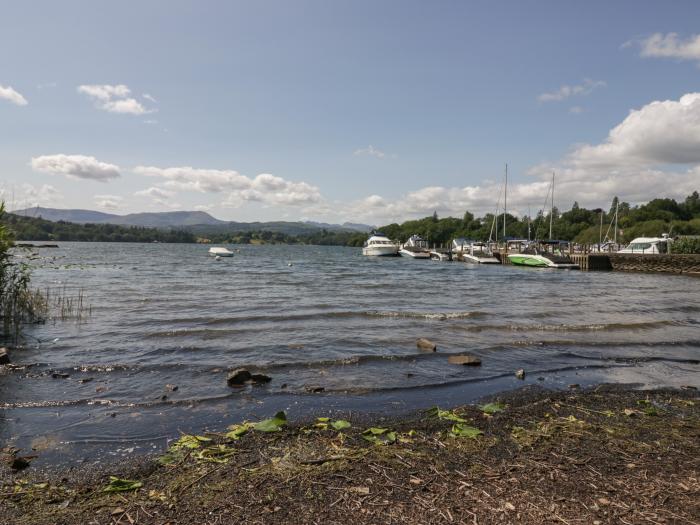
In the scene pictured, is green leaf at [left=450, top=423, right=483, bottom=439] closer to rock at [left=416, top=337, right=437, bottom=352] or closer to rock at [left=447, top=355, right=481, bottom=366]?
rock at [left=447, top=355, right=481, bottom=366]

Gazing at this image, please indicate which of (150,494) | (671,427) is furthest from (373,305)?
(150,494)

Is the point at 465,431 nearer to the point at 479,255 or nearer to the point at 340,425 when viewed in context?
the point at 340,425

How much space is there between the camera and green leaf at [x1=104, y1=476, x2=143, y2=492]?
17.8ft

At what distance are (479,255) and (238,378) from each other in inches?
3167

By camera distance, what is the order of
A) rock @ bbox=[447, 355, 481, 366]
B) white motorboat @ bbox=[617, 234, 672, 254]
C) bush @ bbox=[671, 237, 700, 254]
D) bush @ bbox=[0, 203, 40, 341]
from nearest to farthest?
1. rock @ bbox=[447, 355, 481, 366]
2. bush @ bbox=[0, 203, 40, 341]
3. bush @ bbox=[671, 237, 700, 254]
4. white motorboat @ bbox=[617, 234, 672, 254]

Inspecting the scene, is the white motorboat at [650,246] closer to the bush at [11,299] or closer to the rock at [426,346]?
the rock at [426,346]

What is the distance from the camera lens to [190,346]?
1433 centimetres

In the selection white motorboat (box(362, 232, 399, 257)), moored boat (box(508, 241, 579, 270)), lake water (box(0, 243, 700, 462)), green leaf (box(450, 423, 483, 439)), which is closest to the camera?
green leaf (box(450, 423, 483, 439))

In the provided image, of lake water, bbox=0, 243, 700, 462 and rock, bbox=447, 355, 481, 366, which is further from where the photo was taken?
rock, bbox=447, 355, 481, 366

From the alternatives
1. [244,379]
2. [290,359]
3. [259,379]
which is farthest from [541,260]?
[244,379]

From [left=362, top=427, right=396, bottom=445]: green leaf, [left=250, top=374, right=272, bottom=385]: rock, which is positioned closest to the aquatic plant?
[left=250, top=374, right=272, bottom=385]: rock

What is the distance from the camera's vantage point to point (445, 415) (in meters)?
8.14

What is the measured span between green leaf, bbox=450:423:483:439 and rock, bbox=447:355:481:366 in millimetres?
5089

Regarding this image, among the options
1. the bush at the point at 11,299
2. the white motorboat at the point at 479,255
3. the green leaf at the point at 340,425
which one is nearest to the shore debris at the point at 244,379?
the green leaf at the point at 340,425
